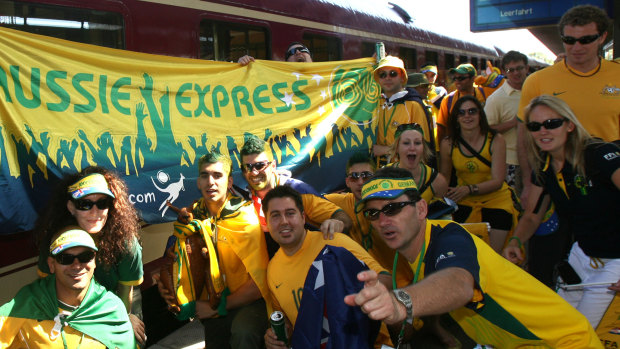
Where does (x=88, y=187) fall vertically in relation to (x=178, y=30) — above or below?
below

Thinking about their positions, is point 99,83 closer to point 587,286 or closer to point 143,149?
point 143,149

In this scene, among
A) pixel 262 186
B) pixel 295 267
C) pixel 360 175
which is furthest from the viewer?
pixel 360 175

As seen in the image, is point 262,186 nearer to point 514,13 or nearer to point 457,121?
point 457,121

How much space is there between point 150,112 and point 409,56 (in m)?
6.30

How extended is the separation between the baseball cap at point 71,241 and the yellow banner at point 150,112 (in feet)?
1.98

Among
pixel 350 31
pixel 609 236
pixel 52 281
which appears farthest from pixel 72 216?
pixel 350 31

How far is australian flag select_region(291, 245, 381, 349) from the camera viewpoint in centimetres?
260

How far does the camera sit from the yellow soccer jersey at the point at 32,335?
2.60 m

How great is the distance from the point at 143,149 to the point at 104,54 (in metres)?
0.71

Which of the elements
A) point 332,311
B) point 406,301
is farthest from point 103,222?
→ point 406,301

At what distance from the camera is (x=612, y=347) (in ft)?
9.01

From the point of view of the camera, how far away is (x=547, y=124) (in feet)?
9.54

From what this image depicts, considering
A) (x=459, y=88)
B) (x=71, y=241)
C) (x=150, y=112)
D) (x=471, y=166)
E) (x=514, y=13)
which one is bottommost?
(x=71, y=241)

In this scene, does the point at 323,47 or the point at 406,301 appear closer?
the point at 406,301
